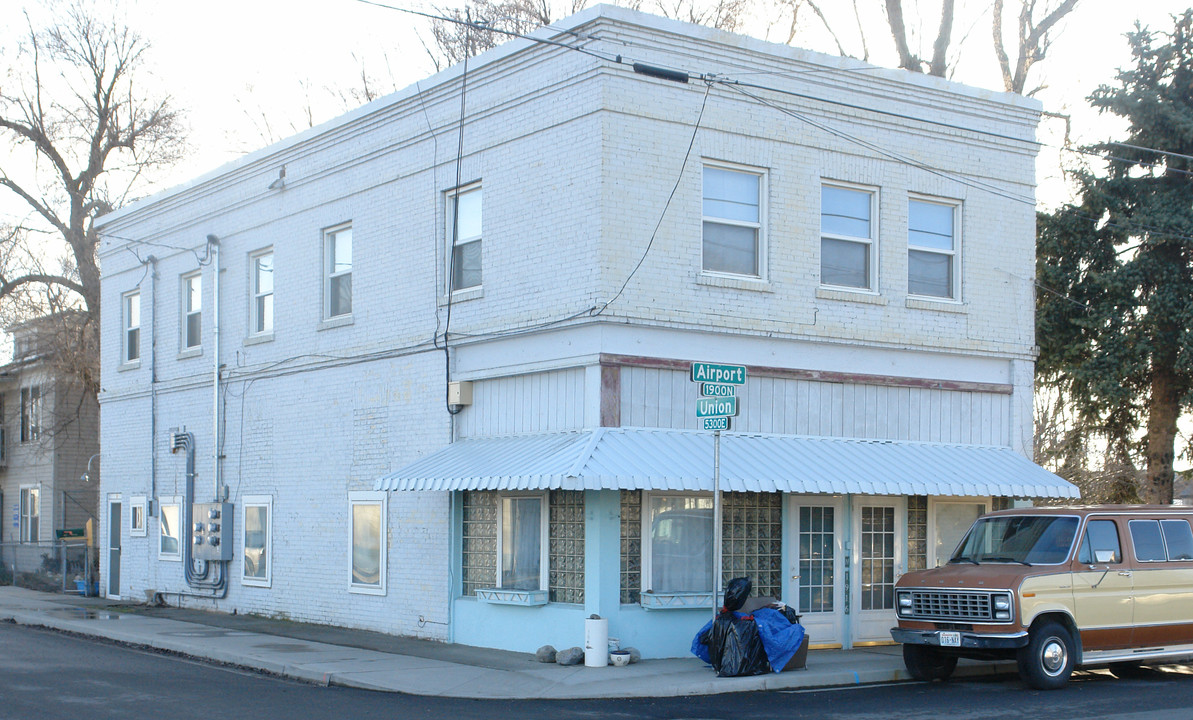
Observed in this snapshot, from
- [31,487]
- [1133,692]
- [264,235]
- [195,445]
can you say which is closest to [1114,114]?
[1133,692]

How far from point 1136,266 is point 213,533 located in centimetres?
1689

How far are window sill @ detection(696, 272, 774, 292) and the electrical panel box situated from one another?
10195 mm

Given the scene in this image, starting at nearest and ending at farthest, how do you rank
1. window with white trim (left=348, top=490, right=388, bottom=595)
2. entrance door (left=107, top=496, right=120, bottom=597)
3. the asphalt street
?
the asphalt street < window with white trim (left=348, top=490, right=388, bottom=595) < entrance door (left=107, top=496, right=120, bottom=597)

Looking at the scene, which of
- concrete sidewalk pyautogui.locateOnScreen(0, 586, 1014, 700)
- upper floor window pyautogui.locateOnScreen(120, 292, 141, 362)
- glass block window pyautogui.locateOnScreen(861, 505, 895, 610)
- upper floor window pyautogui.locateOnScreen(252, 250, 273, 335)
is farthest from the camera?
upper floor window pyautogui.locateOnScreen(120, 292, 141, 362)

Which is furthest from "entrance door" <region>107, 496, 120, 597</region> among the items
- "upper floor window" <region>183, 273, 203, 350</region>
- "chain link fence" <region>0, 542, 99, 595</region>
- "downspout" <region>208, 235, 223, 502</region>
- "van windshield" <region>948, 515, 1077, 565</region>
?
"van windshield" <region>948, 515, 1077, 565</region>

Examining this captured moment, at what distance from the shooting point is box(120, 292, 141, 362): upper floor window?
24609mm

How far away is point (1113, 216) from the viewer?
75.4 feet

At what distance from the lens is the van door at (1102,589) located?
1309 centimetres

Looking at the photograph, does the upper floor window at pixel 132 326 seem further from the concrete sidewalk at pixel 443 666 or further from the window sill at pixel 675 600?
the window sill at pixel 675 600

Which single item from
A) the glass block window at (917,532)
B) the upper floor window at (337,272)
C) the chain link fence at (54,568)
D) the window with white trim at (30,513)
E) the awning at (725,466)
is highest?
the upper floor window at (337,272)

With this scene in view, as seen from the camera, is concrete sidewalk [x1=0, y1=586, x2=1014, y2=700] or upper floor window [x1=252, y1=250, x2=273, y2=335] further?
upper floor window [x1=252, y1=250, x2=273, y2=335]

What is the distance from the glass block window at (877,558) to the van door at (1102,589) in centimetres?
358

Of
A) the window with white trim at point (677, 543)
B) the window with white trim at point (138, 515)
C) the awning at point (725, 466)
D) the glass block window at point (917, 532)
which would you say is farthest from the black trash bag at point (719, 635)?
the window with white trim at point (138, 515)

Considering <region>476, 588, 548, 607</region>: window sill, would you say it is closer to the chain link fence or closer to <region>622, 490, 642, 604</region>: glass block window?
<region>622, 490, 642, 604</region>: glass block window
